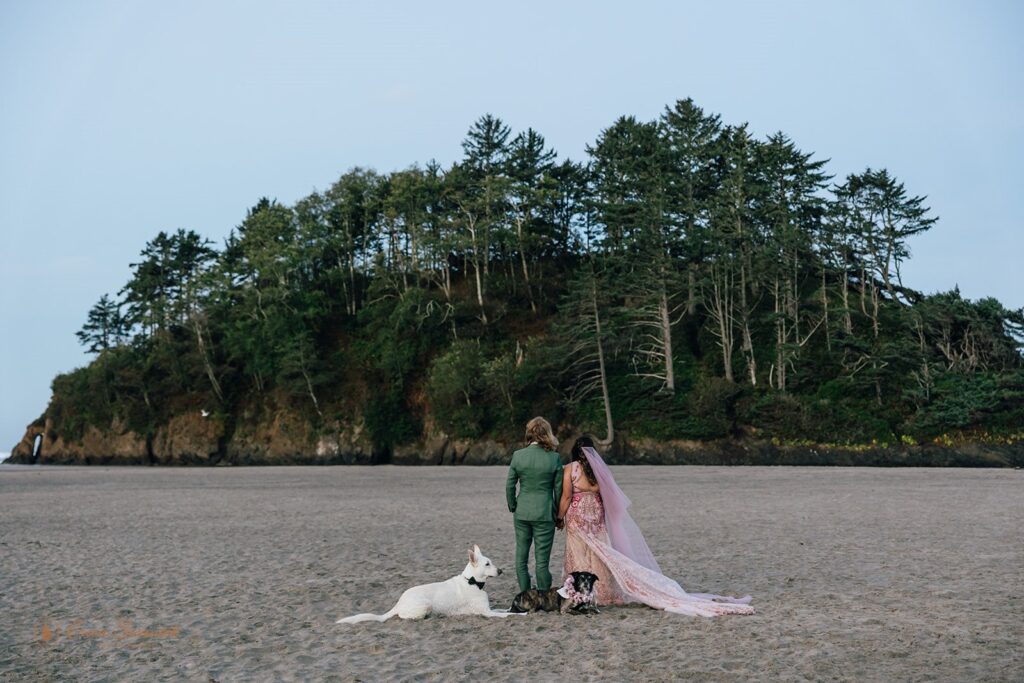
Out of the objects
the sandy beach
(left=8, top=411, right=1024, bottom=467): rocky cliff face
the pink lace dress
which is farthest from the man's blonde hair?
(left=8, top=411, right=1024, bottom=467): rocky cliff face

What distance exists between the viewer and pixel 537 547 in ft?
31.0

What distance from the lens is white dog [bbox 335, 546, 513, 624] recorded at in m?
8.86

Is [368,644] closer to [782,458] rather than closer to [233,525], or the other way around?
[233,525]

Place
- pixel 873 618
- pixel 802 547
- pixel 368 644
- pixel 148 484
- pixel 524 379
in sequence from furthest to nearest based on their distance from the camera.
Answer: pixel 524 379, pixel 148 484, pixel 802 547, pixel 873 618, pixel 368 644

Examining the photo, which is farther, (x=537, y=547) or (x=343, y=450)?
(x=343, y=450)

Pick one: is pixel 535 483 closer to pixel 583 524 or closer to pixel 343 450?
pixel 583 524

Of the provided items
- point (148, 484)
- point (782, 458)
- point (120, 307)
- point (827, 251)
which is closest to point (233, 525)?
point (148, 484)

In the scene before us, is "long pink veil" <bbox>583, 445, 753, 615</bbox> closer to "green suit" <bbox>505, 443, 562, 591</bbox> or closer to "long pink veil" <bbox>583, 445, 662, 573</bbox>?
"long pink veil" <bbox>583, 445, 662, 573</bbox>

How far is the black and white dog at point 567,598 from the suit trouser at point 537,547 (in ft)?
0.67

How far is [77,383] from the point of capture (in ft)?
262

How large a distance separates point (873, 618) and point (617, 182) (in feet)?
205

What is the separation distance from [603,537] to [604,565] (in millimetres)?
320

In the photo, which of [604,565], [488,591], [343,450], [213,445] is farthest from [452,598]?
[213,445]

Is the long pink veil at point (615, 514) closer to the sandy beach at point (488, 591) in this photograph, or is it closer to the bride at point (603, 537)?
the bride at point (603, 537)
